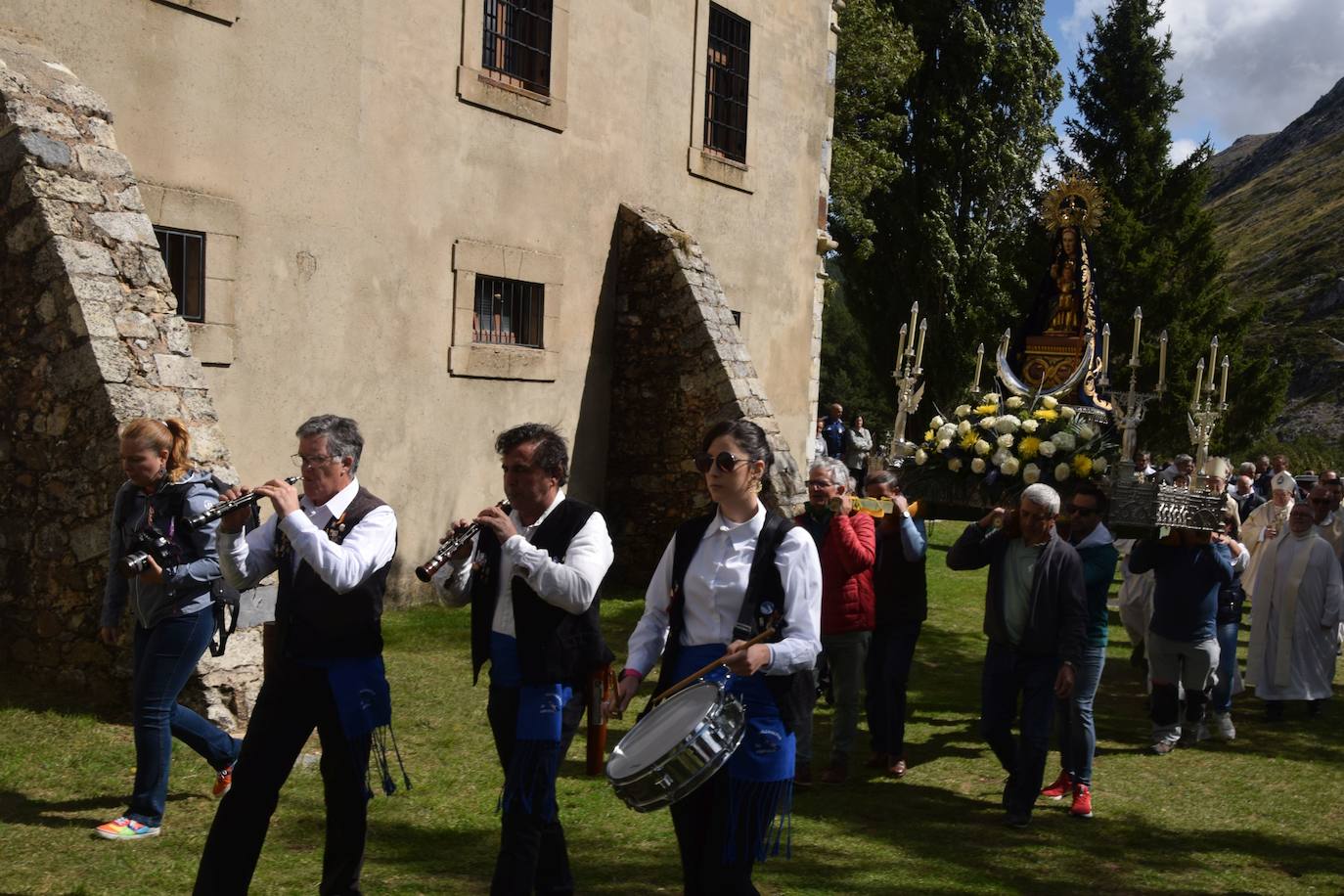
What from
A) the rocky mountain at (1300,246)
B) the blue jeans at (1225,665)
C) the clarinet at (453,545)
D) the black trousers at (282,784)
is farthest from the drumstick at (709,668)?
the rocky mountain at (1300,246)

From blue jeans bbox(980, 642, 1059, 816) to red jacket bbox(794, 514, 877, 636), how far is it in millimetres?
809

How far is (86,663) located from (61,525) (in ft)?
2.85

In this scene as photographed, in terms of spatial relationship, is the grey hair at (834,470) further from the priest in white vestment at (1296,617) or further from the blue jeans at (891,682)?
the priest in white vestment at (1296,617)

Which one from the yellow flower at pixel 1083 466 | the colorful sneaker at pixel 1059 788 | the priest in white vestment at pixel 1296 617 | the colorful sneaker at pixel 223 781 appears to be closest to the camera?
the colorful sneaker at pixel 223 781

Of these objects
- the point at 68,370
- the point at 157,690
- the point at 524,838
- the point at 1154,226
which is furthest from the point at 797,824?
the point at 1154,226

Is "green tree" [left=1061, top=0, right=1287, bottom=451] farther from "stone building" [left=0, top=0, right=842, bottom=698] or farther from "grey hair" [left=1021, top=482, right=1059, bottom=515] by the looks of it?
"grey hair" [left=1021, top=482, right=1059, bottom=515]

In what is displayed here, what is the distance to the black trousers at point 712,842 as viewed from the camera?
4.21 m

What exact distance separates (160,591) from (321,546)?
66.0 inches

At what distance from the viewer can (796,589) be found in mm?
4352

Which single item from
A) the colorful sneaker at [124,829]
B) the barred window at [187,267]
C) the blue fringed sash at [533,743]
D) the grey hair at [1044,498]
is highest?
the barred window at [187,267]

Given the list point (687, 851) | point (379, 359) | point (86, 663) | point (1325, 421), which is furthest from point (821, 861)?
point (1325, 421)

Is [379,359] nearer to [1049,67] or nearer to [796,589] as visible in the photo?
[796,589]

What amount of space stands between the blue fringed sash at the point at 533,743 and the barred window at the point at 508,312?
8701mm

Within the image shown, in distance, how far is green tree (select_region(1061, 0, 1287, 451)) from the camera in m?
35.5
